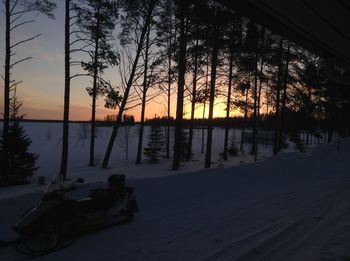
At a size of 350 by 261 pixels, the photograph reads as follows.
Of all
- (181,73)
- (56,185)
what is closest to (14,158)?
(181,73)

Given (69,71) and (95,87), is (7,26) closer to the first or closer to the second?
(69,71)

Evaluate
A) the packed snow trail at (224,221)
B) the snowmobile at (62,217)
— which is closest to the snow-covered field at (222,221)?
the packed snow trail at (224,221)

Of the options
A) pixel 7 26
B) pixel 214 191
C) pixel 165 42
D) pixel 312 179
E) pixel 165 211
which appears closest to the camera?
pixel 165 211

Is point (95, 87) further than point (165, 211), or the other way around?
point (95, 87)

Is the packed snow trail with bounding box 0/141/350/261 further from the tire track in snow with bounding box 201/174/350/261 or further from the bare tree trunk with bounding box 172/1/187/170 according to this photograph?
the bare tree trunk with bounding box 172/1/187/170

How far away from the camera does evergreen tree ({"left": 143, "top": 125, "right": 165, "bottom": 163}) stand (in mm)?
31109

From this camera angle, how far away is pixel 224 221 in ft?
25.9

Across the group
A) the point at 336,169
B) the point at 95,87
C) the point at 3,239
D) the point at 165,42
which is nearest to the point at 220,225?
the point at 3,239

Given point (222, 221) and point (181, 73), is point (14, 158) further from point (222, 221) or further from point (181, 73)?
point (222, 221)

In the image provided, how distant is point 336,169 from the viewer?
17.1m

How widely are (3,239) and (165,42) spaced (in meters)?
21.6

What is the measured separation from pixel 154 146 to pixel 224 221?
2456 cm

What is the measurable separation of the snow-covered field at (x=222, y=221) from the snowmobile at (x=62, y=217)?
0.18 m

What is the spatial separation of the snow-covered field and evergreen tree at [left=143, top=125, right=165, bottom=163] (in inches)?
694
